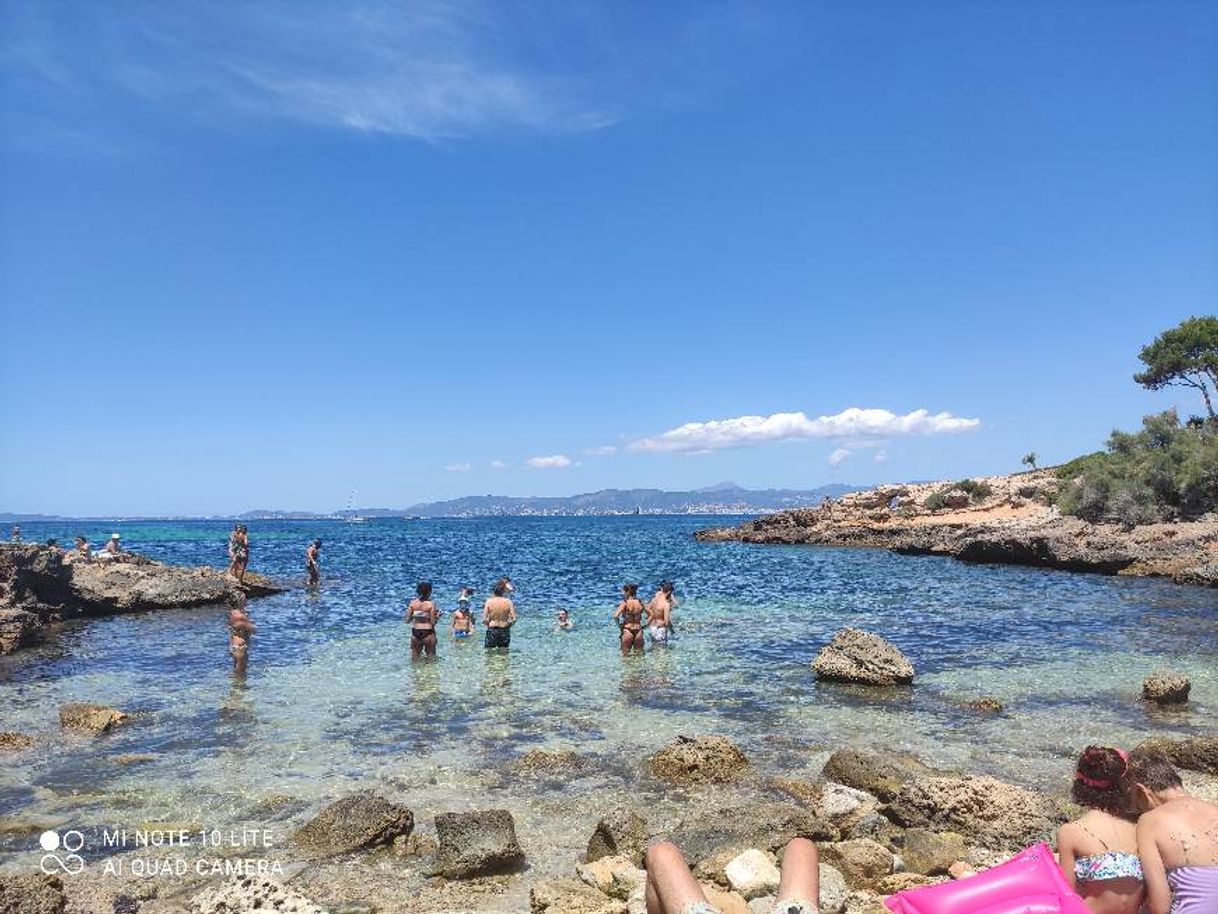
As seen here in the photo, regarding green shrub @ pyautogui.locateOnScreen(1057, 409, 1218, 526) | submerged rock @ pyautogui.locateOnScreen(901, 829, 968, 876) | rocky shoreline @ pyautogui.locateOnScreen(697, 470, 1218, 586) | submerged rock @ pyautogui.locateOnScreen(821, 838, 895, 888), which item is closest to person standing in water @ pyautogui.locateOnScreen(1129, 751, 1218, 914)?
submerged rock @ pyautogui.locateOnScreen(821, 838, 895, 888)

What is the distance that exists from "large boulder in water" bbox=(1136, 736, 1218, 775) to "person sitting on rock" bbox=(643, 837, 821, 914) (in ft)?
22.3

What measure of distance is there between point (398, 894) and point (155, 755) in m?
5.68

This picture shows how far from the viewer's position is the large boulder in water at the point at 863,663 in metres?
14.2

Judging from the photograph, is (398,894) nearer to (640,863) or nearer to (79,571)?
(640,863)

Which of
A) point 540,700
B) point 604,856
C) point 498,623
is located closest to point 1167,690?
point 540,700

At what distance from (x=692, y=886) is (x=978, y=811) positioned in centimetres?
437

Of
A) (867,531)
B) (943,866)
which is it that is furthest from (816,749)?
(867,531)

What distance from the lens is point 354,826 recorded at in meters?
7.65

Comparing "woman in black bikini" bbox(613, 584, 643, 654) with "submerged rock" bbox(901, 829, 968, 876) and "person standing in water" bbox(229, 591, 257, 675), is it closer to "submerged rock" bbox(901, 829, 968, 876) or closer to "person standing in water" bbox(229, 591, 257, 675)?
"person standing in water" bbox(229, 591, 257, 675)

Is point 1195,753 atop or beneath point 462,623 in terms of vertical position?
beneath

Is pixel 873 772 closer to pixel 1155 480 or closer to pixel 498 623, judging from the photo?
pixel 498 623

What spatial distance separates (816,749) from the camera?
35.2 feet

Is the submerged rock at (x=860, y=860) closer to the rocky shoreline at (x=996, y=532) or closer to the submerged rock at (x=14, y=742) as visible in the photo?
the submerged rock at (x=14, y=742)

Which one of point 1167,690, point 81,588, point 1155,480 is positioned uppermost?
point 1155,480
